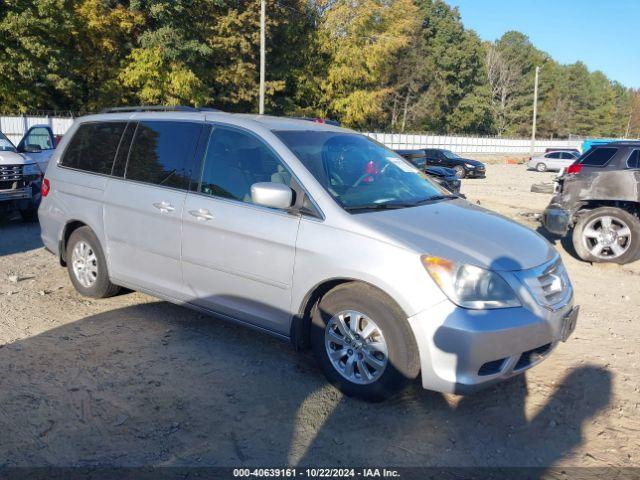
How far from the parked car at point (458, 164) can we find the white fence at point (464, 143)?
41.5 ft

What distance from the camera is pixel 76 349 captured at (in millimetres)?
4473

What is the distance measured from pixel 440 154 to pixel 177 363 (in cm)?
2698

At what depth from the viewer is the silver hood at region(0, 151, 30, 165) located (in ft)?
31.9

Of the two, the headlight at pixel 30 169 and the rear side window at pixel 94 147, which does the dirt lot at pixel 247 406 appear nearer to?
the rear side window at pixel 94 147

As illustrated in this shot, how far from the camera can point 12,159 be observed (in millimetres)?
9891

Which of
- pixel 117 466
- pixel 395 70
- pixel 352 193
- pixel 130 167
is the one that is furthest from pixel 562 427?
pixel 395 70

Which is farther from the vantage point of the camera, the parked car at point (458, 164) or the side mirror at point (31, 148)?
the parked car at point (458, 164)

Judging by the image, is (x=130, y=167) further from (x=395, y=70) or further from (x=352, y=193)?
(x=395, y=70)

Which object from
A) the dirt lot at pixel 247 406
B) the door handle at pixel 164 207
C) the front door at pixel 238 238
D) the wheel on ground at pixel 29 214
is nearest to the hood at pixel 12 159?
the wheel on ground at pixel 29 214

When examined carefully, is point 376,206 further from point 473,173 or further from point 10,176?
point 473,173

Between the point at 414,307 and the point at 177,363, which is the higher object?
the point at 414,307

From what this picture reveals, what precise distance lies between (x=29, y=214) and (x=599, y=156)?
9911 mm

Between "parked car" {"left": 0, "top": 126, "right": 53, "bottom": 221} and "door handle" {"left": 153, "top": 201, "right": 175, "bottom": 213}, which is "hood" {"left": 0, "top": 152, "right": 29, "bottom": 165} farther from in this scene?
"door handle" {"left": 153, "top": 201, "right": 175, "bottom": 213}

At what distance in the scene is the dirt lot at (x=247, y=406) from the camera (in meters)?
3.20
